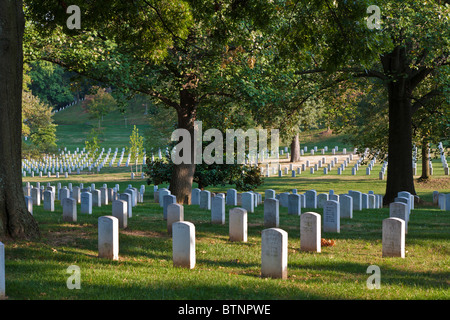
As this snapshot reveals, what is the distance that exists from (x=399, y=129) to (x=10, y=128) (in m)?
15.7

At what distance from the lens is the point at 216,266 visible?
9.10 meters

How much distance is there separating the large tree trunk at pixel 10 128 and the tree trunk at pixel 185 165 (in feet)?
34.4

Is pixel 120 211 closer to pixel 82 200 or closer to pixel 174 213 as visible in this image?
pixel 174 213

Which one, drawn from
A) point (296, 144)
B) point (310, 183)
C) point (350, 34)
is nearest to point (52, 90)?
point (296, 144)

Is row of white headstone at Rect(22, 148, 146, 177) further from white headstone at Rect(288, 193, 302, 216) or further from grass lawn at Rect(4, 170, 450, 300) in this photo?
grass lawn at Rect(4, 170, 450, 300)

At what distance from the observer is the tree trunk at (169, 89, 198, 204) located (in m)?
20.3

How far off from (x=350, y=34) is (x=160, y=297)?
8143 mm


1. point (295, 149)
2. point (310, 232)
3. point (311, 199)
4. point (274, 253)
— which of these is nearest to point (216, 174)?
point (311, 199)

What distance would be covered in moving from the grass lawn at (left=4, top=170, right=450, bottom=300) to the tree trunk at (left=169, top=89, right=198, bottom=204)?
21.1ft

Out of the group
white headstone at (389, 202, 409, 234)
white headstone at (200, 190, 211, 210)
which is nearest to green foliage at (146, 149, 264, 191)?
white headstone at (200, 190, 211, 210)

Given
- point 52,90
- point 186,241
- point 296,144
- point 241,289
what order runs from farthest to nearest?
point 52,90 → point 296,144 → point 186,241 → point 241,289
